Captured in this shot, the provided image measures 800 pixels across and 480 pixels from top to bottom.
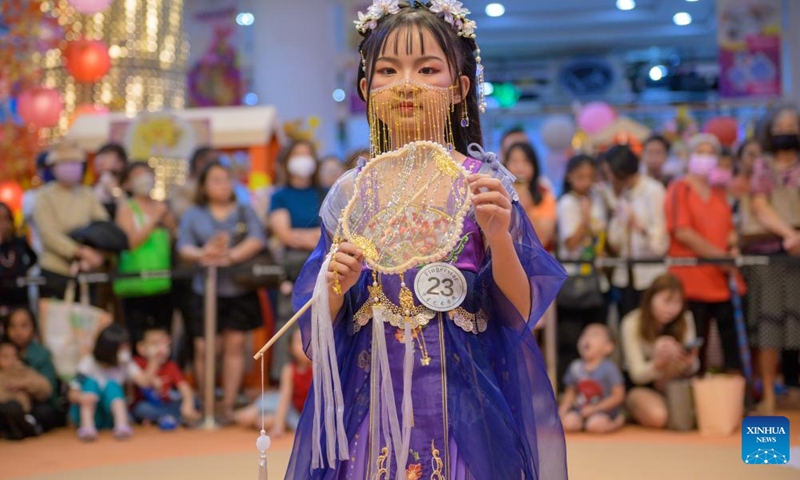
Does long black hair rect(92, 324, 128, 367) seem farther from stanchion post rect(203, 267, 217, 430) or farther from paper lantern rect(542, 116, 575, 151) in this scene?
paper lantern rect(542, 116, 575, 151)

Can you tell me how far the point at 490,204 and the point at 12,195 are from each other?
26.0ft

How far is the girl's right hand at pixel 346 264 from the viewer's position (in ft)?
8.10

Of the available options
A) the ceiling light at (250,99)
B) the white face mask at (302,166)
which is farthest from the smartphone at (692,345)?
the ceiling light at (250,99)

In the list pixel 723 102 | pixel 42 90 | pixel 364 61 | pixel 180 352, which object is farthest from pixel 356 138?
pixel 364 61

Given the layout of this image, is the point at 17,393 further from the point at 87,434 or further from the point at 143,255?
the point at 143,255

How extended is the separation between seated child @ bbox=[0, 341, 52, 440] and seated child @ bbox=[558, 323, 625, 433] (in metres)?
3.30

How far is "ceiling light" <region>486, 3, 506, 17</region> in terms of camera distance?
16.3 metres

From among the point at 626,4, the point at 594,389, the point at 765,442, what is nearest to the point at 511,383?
the point at 765,442

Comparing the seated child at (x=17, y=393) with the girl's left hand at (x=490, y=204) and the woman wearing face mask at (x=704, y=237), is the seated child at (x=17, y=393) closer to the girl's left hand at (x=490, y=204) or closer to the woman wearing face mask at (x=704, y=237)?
the woman wearing face mask at (x=704, y=237)

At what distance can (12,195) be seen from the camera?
9.38m

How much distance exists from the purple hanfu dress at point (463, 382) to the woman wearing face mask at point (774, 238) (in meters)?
4.36

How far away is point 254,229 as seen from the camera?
687cm

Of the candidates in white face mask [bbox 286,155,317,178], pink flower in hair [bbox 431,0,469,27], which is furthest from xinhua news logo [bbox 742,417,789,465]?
white face mask [bbox 286,155,317,178]

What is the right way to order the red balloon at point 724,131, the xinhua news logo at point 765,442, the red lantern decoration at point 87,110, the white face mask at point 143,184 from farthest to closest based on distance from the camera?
the red lantern decoration at point 87,110 → the red balloon at point 724,131 → the white face mask at point 143,184 → the xinhua news logo at point 765,442
